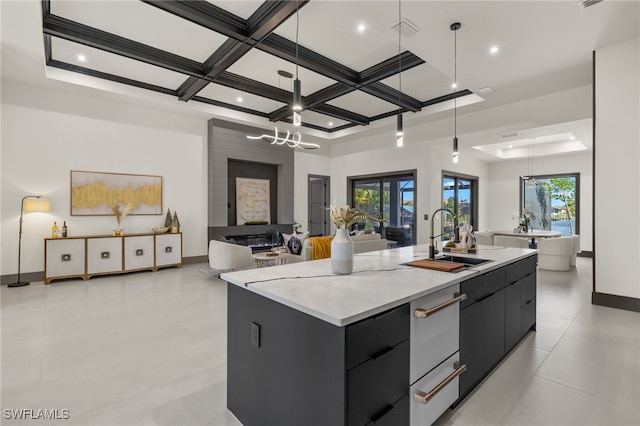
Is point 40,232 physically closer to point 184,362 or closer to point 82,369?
point 82,369

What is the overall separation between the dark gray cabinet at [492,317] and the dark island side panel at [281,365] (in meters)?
1.05

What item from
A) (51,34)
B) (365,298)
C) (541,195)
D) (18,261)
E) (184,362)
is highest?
(51,34)

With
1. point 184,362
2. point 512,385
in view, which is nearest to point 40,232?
point 184,362

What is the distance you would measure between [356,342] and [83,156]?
6.39 metres

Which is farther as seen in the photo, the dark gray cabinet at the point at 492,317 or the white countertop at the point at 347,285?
the dark gray cabinet at the point at 492,317

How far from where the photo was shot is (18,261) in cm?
493

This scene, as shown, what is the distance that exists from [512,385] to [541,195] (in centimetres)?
907

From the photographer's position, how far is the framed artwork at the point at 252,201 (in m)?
7.63

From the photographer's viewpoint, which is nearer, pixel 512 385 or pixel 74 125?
pixel 512 385

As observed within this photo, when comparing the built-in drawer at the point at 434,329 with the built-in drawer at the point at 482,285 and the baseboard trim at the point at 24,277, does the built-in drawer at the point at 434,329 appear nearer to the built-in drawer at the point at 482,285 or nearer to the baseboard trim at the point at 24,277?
the built-in drawer at the point at 482,285

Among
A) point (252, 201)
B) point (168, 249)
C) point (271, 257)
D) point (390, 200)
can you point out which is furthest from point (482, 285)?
point (390, 200)

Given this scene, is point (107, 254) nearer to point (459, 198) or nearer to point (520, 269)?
point (520, 269)

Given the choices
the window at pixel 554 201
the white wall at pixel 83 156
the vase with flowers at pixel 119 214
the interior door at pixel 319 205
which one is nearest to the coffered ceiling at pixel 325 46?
the white wall at pixel 83 156

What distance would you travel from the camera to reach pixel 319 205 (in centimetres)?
966
